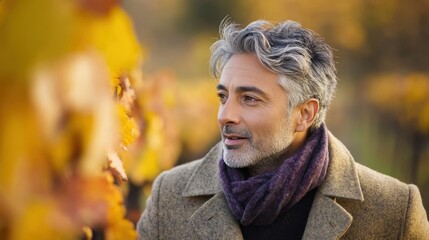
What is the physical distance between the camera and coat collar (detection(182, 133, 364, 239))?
9.16ft

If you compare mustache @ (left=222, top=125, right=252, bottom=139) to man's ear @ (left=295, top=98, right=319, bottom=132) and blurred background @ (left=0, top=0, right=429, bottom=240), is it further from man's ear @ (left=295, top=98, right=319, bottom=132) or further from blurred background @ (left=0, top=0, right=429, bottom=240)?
blurred background @ (left=0, top=0, right=429, bottom=240)

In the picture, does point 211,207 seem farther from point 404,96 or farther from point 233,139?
point 404,96

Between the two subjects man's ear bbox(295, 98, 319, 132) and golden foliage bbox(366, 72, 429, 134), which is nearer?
man's ear bbox(295, 98, 319, 132)

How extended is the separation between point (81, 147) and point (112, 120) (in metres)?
0.05

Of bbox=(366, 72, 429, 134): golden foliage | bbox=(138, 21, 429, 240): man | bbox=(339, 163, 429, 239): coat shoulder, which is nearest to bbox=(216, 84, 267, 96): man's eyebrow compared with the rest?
bbox=(138, 21, 429, 240): man

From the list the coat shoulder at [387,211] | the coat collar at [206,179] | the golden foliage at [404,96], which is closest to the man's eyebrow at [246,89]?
the coat collar at [206,179]

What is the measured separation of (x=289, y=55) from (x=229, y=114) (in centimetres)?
30

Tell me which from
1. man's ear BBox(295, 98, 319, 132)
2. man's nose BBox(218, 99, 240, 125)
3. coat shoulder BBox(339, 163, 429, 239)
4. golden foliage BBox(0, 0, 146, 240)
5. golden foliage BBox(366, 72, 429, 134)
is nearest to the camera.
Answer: golden foliage BBox(0, 0, 146, 240)

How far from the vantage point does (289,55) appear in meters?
2.82

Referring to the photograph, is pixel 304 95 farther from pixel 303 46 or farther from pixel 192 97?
pixel 192 97

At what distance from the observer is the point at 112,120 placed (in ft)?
3.19

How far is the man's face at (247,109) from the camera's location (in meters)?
2.75

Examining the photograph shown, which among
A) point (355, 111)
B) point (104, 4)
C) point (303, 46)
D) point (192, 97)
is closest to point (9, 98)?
point (104, 4)

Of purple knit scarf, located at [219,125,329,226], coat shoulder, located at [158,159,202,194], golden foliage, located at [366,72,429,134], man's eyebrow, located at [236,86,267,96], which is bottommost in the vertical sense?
golden foliage, located at [366,72,429,134]
